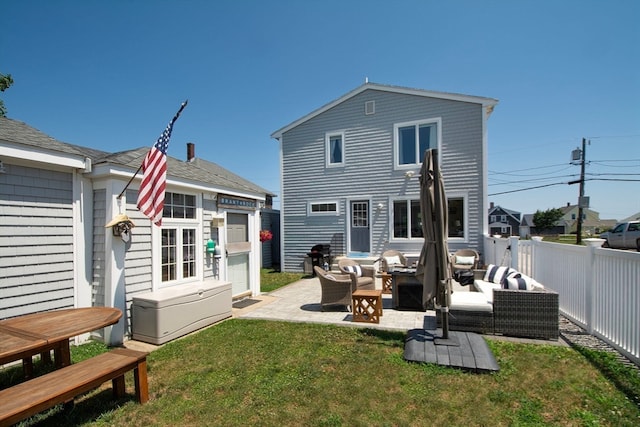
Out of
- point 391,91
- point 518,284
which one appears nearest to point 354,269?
point 518,284

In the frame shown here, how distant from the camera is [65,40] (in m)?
7.01

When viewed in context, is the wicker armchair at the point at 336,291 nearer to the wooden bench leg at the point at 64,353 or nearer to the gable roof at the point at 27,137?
the wooden bench leg at the point at 64,353

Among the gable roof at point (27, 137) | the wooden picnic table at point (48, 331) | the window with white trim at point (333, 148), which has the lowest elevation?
the wooden picnic table at point (48, 331)

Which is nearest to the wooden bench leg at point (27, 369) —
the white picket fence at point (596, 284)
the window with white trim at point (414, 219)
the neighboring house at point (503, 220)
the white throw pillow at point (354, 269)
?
the white throw pillow at point (354, 269)

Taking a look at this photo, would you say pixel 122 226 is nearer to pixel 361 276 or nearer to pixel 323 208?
pixel 361 276

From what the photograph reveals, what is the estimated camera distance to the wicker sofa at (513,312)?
4066mm

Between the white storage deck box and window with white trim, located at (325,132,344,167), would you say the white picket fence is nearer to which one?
the white storage deck box

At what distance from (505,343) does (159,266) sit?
5718 mm

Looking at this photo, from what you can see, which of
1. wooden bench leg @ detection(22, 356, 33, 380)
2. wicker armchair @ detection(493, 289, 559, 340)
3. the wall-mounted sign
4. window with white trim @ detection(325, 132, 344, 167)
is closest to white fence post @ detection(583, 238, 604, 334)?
wicker armchair @ detection(493, 289, 559, 340)

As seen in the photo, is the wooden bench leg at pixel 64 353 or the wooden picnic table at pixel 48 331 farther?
the wooden bench leg at pixel 64 353

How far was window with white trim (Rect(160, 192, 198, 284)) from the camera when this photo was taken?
5.23m

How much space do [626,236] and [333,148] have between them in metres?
16.5

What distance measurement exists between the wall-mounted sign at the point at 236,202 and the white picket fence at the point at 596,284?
21.2 ft

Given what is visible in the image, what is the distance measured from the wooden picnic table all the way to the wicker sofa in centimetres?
470
